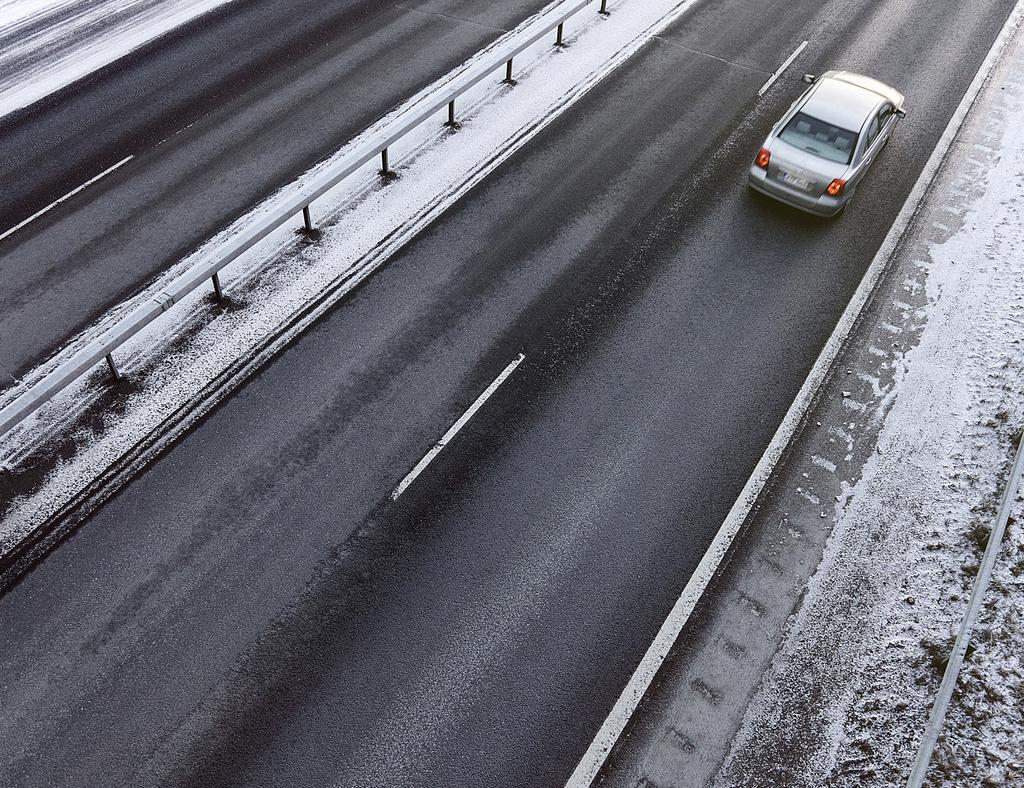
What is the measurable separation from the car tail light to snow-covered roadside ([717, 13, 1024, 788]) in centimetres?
158

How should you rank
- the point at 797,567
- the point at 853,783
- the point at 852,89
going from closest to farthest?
the point at 853,783 → the point at 797,567 → the point at 852,89

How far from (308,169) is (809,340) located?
9135mm

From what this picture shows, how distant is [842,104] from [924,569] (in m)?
8.51

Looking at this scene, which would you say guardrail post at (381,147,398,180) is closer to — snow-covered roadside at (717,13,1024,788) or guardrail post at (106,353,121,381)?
guardrail post at (106,353,121,381)

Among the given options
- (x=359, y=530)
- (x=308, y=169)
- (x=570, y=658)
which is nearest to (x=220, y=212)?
(x=308, y=169)

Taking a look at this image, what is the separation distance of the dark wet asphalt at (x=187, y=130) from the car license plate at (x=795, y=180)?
24.6 ft

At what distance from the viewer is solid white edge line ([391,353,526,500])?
394 inches

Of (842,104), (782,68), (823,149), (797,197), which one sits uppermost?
(842,104)

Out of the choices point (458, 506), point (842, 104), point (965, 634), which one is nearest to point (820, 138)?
point (842, 104)

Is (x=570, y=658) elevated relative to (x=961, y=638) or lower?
lower

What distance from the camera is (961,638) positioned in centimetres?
821

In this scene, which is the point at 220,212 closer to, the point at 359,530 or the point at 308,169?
the point at 308,169

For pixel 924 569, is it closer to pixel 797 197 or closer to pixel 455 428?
pixel 455 428

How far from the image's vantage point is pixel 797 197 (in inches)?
533
